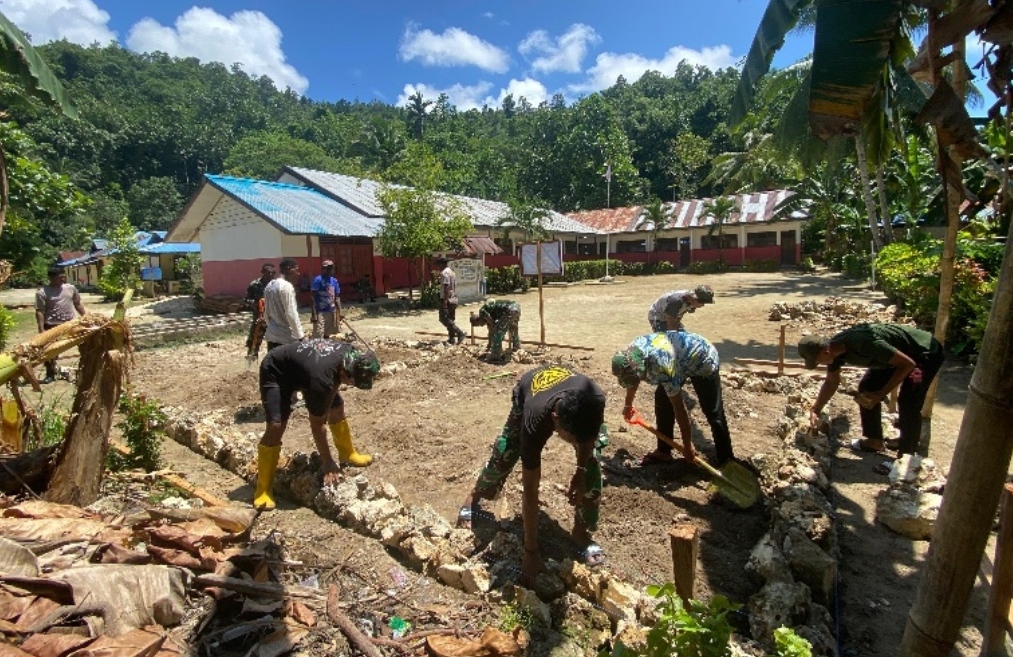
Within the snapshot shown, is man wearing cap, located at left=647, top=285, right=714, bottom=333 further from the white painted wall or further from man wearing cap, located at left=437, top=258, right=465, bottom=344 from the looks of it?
the white painted wall

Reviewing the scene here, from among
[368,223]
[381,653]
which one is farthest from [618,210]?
[381,653]

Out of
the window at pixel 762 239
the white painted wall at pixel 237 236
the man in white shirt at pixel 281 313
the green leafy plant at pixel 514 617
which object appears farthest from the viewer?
the window at pixel 762 239

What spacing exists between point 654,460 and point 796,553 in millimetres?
1649

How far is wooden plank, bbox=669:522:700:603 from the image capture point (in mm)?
2363

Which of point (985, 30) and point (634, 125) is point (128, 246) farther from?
point (634, 125)

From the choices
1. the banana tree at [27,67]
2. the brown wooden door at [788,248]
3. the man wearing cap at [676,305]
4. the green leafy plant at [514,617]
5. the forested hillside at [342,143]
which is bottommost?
the green leafy plant at [514,617]

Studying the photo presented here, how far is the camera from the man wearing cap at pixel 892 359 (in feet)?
15.0

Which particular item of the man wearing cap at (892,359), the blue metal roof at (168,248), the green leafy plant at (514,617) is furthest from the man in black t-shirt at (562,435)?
the blue metal roof at (168,248)

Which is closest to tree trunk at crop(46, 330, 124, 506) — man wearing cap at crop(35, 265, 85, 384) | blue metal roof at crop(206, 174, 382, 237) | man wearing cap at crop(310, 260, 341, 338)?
man wearing cap at crop(35, 265, 85, 384)

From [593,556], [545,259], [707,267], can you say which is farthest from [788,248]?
[593,556]

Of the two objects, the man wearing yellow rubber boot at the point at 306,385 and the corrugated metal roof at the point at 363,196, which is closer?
the man wearing yellow rubber boot at the point at 306,385

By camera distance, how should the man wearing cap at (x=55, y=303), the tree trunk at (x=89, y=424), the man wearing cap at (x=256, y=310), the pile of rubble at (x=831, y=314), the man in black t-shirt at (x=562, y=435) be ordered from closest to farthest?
the man in black t-shirt at (x=562, y=435), the tree trunk at (x=89, y=424), the man wearing cap at (x=256, y=310), the man wearing cap at (x=55, y=303), the pile of rubble at (x=831, y=314)

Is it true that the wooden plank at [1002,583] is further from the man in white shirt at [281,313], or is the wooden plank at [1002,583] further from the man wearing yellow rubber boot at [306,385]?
the man in white shirt at [281,313]

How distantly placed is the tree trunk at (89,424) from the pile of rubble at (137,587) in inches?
14.1
